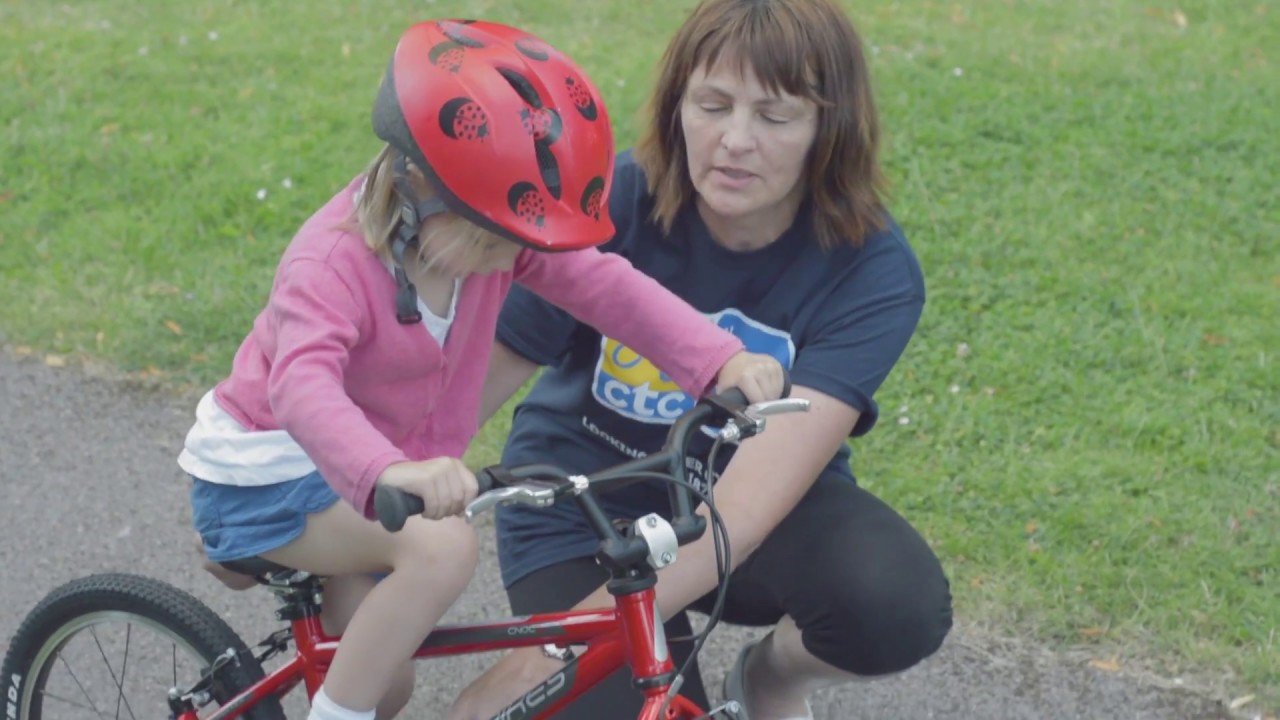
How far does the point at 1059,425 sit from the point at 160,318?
286 centimetres

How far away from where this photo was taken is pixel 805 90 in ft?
9.12

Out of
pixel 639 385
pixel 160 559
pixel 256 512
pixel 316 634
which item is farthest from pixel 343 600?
pixel 160 559

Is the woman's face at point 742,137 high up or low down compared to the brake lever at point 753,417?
up

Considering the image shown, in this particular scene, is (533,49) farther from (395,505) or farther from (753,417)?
(395,505)

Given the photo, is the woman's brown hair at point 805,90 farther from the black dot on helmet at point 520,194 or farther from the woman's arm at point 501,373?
the black dot on helmet at point 520,194

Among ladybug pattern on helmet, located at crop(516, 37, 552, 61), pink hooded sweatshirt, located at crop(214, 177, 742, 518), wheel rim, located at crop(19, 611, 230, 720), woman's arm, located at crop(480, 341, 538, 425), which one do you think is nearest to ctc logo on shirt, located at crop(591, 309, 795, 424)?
woman's arm, located at crop(480, 341, 538, 425)

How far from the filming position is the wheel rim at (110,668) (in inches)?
114

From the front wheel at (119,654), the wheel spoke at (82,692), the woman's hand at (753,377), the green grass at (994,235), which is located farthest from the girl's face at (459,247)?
the green grass at (994,235)

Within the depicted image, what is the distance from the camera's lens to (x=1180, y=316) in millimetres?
5148

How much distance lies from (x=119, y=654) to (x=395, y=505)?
1.84 metres

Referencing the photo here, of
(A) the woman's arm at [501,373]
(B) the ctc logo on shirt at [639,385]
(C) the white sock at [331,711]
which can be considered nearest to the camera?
(C) the white sock at [331,711]

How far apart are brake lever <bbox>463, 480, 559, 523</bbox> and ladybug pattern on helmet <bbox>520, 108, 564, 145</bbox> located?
51 cm

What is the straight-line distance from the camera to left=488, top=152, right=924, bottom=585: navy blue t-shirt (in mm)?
A: 2863

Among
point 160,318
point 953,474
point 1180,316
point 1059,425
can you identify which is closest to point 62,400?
point 160,318
